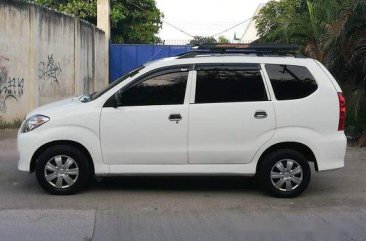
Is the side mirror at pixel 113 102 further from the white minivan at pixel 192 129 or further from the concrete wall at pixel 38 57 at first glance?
the concrete wall at pixel 38 57

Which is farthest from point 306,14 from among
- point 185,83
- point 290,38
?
point 185,83

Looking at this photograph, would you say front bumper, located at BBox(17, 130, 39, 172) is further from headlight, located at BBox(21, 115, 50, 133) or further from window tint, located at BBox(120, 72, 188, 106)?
window tint, located at BBox(120, 72, 188, 106)

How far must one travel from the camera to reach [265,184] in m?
7.03

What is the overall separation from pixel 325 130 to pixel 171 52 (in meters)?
13.5

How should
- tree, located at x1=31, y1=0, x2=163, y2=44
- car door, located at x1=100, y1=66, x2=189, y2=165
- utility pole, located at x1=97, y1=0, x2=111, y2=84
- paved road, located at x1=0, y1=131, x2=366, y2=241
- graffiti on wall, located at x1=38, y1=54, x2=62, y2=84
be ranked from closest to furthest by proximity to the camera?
paved road, located at x1=0, y1=131, x2=366, y2=241, car door, located at x1=100, y1=66, x2=189, y2=165, graffiti on wall, located at x1=38, y1=54, x2=62, y2=84, utility pole, located at x1=97, y1=0, x2=111, y2=84, tree, located at x1=31, y1=0, x2=163, y2=44

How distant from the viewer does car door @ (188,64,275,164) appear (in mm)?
6910

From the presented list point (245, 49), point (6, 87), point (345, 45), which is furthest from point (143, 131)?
point (6, 87)

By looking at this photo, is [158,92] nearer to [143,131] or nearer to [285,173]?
[143,131]

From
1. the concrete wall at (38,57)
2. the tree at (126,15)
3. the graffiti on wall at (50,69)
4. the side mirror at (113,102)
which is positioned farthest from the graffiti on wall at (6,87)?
the tree at (126,15)

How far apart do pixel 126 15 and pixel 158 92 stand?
54.2 feet

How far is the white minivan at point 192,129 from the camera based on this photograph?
6.88 meters

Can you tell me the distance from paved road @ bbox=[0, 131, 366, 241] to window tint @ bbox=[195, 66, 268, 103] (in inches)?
50.5

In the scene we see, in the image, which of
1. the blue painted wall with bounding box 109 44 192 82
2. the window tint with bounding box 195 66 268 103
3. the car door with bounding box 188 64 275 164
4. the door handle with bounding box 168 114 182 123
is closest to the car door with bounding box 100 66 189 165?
the door handle with bounding box 168 114 182 123

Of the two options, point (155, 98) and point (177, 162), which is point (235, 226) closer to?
point (177, 162)
